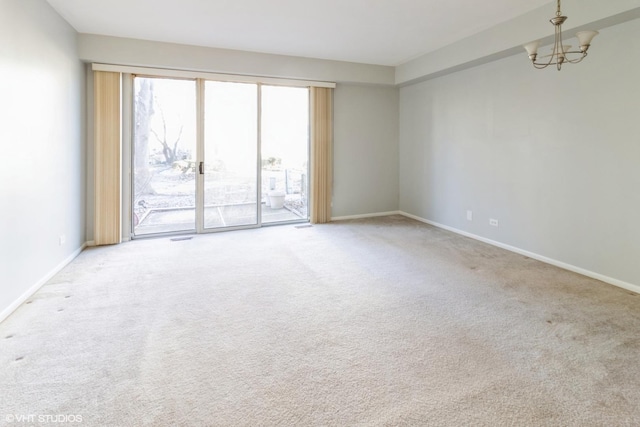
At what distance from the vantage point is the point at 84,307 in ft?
9.67

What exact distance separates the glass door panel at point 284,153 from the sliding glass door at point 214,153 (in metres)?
0.02

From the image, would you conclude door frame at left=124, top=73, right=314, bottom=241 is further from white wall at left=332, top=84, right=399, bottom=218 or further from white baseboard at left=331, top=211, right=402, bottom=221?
white baseboard at left=331, top=211, right=402, bottom=221

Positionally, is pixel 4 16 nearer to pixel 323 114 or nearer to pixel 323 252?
pixel 323 252

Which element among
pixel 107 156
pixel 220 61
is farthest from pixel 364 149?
pixel 107 156

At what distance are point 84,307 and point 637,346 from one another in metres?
4.09

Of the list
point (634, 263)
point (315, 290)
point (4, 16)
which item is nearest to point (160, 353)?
point (315, 290)

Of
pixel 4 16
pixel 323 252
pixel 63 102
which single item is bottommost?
pixel 323 252

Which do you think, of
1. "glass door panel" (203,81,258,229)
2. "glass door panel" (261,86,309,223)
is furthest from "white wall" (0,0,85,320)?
"glass door panel" (261,86,309,223)

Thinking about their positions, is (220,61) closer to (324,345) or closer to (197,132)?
(197,132)

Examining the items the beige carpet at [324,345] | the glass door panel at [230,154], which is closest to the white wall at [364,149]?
the glass door panel at [230,154]

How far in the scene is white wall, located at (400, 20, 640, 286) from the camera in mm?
3369

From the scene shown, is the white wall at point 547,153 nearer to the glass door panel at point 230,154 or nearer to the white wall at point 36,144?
the glass door panel at point 230,154

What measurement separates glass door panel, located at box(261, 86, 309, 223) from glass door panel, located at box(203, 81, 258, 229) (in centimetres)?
22

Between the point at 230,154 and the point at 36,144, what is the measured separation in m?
2.69
